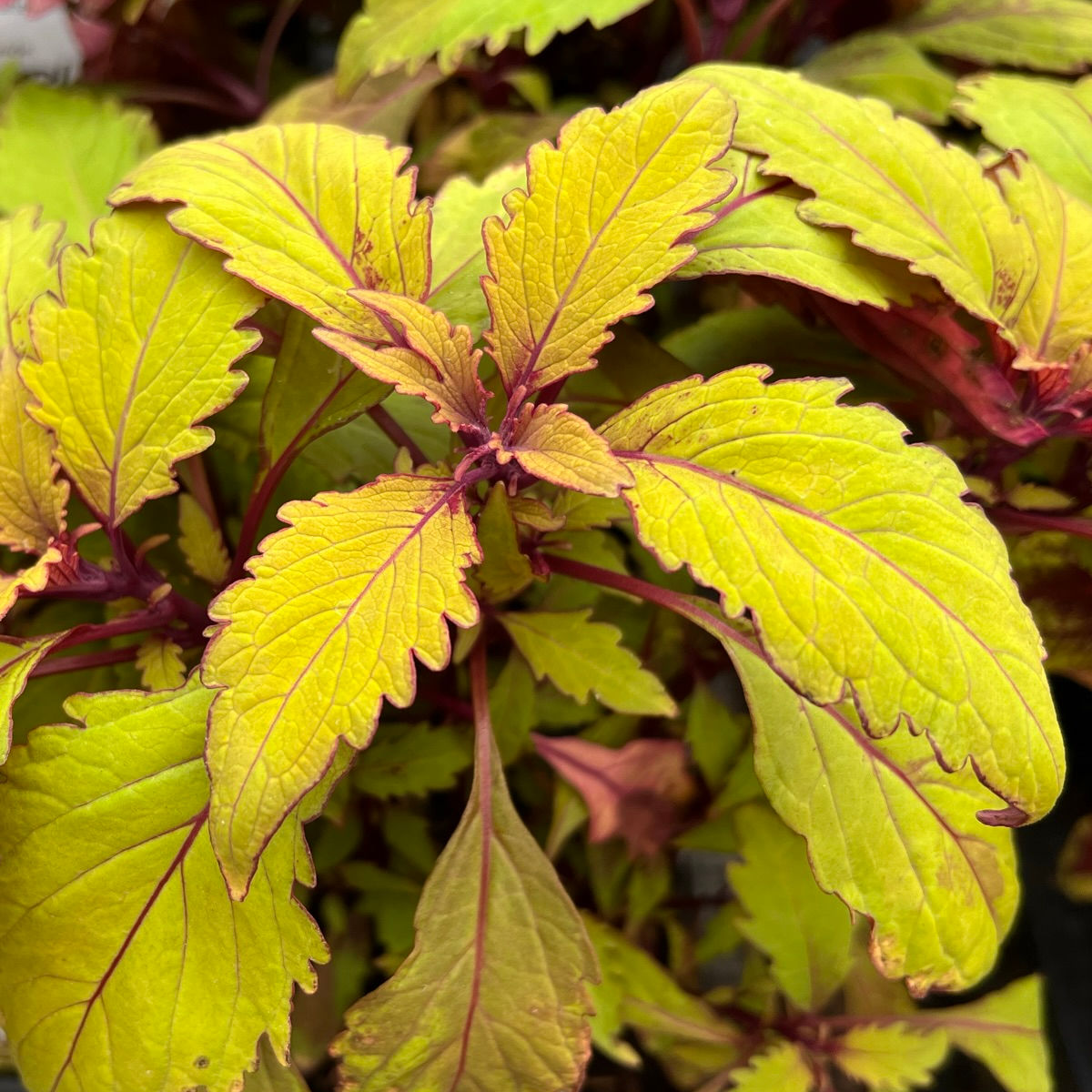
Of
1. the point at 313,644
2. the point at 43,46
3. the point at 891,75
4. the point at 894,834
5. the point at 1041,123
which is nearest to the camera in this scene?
the point at 313,644

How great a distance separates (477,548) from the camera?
463 mm

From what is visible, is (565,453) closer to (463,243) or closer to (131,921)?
(463,243)

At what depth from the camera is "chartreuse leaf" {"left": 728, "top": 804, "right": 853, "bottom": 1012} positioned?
710mm

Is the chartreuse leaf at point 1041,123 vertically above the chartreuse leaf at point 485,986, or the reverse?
the chartreuse leaf at point 1041,123

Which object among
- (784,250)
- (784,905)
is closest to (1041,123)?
(784,250)

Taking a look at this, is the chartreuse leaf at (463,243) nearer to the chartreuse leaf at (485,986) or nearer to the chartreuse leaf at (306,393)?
the chartreuse leaf at (306,393)

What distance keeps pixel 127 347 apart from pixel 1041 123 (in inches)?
24.7

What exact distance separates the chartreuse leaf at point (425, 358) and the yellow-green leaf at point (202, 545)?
0.18 meters

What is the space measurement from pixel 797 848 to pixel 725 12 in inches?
27.6

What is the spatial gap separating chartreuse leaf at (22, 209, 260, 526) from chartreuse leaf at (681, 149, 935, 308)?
266 millimetres

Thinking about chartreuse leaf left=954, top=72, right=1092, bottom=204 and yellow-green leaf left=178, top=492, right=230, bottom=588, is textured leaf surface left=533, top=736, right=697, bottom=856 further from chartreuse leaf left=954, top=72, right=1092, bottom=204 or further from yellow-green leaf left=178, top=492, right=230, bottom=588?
chartreuse leaf left=954, top=72, right=1092, bottom=204

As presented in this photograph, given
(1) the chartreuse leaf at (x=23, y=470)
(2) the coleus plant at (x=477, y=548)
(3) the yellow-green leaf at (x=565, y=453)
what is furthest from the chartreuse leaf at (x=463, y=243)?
(1) the chartreuse leaf at (x=23, y=470)

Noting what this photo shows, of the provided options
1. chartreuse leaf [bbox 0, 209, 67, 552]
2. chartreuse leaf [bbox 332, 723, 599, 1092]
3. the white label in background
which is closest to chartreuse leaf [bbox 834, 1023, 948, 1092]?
chartreuse leaf [bbox 332, 723, 599, 1092]

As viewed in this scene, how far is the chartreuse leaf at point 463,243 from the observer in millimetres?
584
